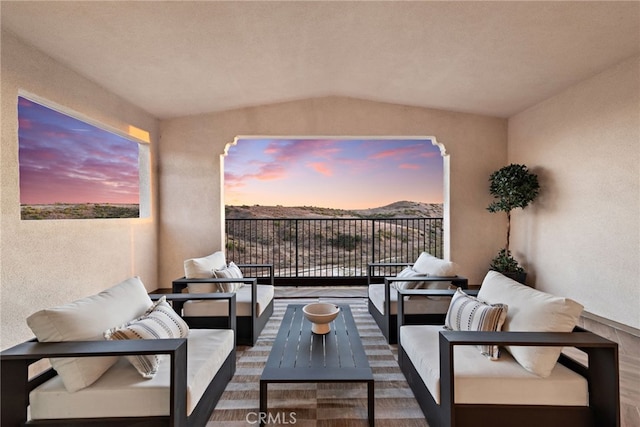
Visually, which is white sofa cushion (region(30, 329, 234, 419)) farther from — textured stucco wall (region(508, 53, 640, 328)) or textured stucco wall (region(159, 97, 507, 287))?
textured stucco wall (region(508, 53, 640, 328))

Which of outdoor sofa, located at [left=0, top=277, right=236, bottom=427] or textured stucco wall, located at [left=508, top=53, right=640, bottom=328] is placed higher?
textured stucco wall, located at [left=508, top=53, right=640, bottom=328]

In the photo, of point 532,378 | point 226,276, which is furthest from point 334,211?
point 532,378

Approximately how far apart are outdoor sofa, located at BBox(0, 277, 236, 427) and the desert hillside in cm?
560

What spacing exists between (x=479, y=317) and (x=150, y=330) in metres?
1.80

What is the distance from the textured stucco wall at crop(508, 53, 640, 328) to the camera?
312 cm

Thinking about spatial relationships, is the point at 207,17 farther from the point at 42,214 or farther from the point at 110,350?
the point at 110,350

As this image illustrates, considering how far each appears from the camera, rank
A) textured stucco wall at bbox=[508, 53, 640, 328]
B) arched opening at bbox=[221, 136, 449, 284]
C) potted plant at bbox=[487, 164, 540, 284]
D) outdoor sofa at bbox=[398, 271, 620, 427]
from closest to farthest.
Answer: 1. outdoor sofa at bbox=[398, 271, 620, 427]
2. textured stucco wall at bbox=[508, 53, 640, 328]
3. potted plant at bbox=[487, 164, 540, 284]
4. arched opening at bbox=[221, 136, 449, 284]

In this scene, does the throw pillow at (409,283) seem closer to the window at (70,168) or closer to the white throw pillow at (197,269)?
the white throw pillow at (197,269)

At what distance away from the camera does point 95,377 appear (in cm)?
143

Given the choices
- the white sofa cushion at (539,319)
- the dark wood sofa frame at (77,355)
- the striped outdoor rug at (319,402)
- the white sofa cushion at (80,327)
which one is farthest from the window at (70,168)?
the white sofa cushion at (539,319)

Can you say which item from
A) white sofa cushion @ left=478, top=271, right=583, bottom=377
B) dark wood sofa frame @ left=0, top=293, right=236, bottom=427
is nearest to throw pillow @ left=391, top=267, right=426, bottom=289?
white sofa cushion @ left=478, top=271, right=583, bottom=377

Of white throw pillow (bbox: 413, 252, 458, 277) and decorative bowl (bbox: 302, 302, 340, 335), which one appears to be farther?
white throw pillow (bbox: 413, 252, 458, 277)

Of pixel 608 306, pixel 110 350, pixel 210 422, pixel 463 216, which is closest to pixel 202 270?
pixel 210 422

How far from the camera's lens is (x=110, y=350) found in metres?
1.35
